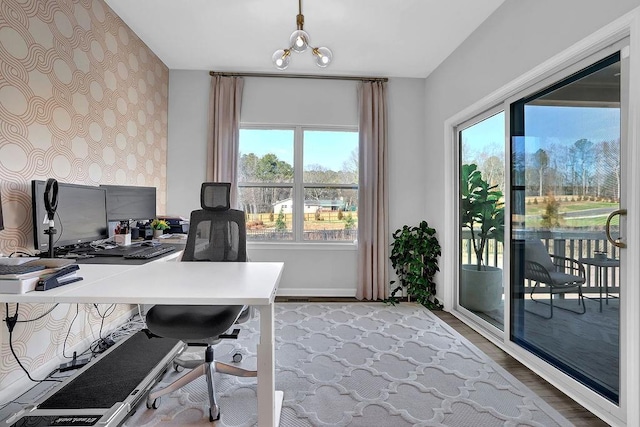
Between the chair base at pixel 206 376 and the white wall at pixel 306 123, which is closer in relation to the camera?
the chair base at pixel 206 376

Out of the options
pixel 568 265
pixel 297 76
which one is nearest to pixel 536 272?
pixel 568 265

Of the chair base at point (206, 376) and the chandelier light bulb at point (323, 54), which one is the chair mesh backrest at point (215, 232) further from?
the chandelier light bulb at point (323, 54)

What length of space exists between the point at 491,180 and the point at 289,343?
2.27 meters

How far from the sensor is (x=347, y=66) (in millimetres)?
3613

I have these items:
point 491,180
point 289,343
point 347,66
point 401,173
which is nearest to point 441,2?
point 347,66

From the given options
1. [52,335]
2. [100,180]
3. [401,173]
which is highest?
[401,173]

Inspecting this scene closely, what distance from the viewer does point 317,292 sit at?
3889 millimetres

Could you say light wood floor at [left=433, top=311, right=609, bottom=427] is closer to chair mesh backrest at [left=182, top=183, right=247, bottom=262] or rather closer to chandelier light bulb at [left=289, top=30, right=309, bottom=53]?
chair mesh backrest at [left=182, top=183, right=247, bottom=262]

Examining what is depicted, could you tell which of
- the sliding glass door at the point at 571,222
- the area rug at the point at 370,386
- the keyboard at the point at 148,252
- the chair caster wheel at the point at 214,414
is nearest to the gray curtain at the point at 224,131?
the keyboard at the point at 148,252

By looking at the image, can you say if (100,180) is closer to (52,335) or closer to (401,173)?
(52,335)

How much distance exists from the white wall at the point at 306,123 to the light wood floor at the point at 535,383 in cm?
146

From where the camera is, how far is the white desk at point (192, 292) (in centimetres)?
122

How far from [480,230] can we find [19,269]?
325 centimetres

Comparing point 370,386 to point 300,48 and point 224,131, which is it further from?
point 224,131
